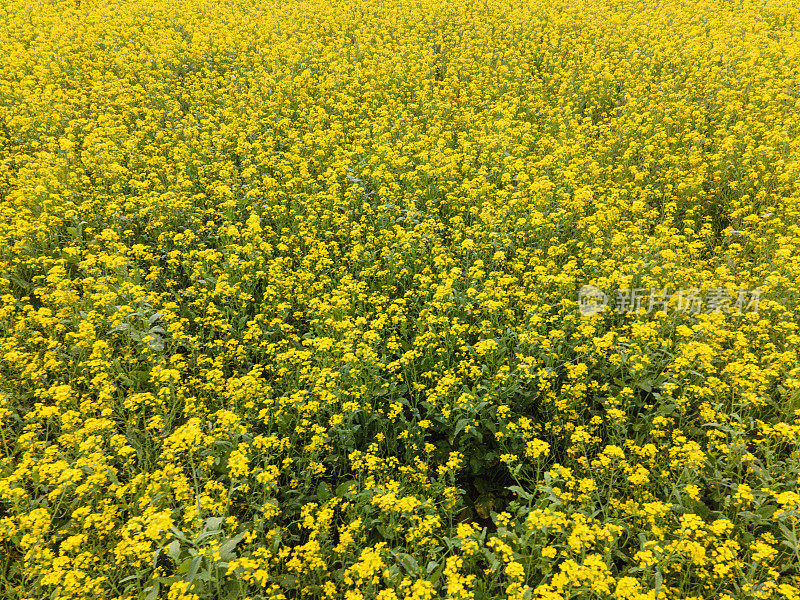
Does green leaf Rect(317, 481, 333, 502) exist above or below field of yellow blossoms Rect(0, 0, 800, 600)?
below

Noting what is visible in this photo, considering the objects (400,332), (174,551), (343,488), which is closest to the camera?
(174,551)

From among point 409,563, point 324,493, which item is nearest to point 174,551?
point 324,493

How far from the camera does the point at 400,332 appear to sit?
5.99 m

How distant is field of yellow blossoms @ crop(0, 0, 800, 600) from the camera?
3.76 meters

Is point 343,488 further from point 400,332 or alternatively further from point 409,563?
point 400,332

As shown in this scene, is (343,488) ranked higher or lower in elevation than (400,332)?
lower

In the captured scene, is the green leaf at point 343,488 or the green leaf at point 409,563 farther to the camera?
the green leaf at point 343,488

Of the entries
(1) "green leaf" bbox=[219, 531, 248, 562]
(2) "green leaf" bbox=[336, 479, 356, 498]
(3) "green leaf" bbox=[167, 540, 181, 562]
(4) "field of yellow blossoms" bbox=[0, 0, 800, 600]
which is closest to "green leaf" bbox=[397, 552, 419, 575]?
(4) "field of yellow blossoms" bbox=[0, 0, 800, 600]

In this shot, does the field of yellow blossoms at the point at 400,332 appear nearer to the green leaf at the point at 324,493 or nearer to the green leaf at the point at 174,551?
the green leaf at the point at 174,551

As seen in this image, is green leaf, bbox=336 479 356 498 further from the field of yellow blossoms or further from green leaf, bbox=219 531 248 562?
green leaf, bbox=219 531 248 562

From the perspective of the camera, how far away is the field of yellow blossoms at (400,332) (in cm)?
376

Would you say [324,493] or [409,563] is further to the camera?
[324,493]

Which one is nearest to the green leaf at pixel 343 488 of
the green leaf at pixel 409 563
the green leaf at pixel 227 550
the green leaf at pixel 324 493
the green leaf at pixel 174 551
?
the green leaf at pixel 324 493

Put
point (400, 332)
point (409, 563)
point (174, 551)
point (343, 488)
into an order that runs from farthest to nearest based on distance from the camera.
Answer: point (400, 332)
point (343, 488)
point (409, 563)
point (174, 551)
